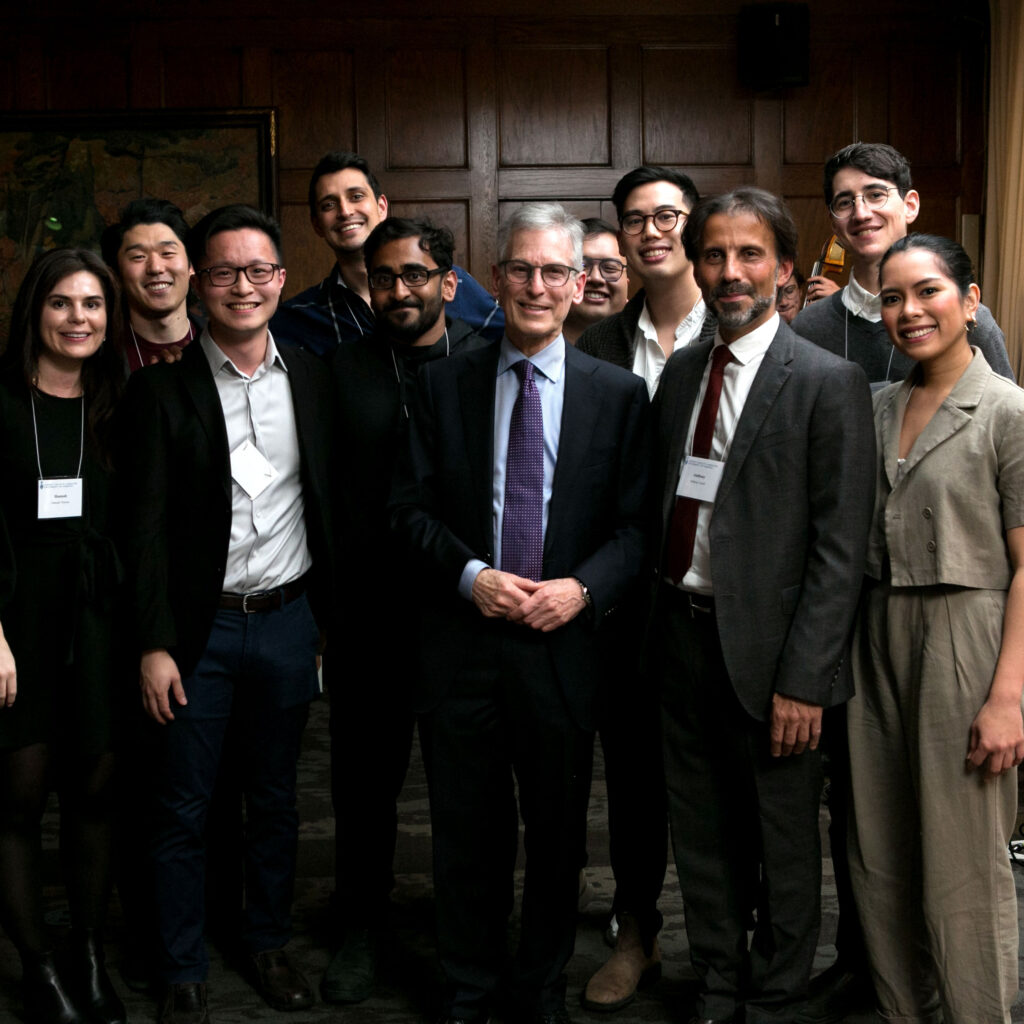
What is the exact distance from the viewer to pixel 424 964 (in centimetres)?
293

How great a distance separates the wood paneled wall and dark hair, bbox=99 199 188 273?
10.2 ft

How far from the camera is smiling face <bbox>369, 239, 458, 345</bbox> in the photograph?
9.11 ft

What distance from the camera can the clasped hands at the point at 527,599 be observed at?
7.67 ft

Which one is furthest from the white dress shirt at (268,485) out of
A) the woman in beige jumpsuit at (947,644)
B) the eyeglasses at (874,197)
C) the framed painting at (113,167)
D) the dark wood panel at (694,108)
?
the dark wood panel at (694,108)

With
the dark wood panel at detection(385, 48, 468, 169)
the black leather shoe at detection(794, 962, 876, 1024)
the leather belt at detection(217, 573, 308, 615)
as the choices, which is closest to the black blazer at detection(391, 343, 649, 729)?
the leather belt at detection(217, 573, 308, 615)

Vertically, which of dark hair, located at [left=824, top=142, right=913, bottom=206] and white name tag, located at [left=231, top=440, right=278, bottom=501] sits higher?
dark hair, located at [left=824, top=142, right=913, bottom=206]

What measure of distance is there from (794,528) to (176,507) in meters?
1.35

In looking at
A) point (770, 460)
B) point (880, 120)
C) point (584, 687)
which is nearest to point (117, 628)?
point (584, 687)

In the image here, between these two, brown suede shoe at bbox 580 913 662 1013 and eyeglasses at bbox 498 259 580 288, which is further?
brown suede shoe at bbox 580 913 662 1013

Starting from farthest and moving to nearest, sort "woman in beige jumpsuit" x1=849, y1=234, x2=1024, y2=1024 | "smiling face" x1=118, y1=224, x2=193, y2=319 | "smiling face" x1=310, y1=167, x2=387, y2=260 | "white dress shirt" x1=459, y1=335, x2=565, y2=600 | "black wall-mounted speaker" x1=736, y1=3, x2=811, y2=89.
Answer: "black wall-mounted speaker" x1=736, y1=3, x2=811, y2=89, "smiling face" x1=310, y1=167, x2=387, y2=260, "smiling face" x1=118, y1=224, x2=193, y2=319, "white dress shirt" x1=459, y1=335, x2=565, y2=600, "woman in beige jumpsuit" x1=849, y1=234, x2=1024, y2=1024

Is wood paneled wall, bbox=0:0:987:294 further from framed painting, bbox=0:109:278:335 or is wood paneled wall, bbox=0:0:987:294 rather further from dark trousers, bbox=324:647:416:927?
dark trousers, bbox=324:647:416:927

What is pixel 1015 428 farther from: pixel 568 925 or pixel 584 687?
pixel 568 925

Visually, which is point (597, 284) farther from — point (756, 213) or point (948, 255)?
point (948, 255)

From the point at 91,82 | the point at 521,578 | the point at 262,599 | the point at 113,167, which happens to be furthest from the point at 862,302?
the point at 91,82
